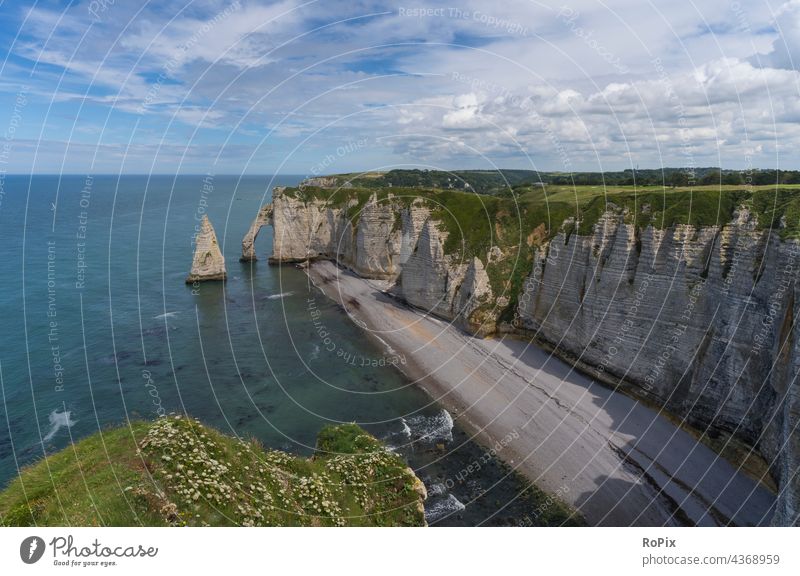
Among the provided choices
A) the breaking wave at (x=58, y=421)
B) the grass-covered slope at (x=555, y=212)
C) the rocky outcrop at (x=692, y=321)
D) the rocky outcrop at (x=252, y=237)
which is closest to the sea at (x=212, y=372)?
the breaking wave at (x=58, y=421)

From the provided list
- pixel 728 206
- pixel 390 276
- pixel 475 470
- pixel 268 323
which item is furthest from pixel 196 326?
pixel 728 206

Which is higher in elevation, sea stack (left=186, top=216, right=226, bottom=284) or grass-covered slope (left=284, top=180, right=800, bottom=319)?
grass-covered slope (left=284, top=180, right=800, bottom=319)

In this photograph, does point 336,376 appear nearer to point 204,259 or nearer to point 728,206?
point 728,206

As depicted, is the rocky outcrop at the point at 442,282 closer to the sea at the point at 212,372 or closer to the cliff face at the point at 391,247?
the cliff face at the point at 391,247

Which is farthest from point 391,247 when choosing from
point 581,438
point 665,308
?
point 581,438

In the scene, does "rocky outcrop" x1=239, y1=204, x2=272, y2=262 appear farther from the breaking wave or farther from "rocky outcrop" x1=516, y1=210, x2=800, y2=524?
"rocky outcrop" x1=516, y1=210, x2=800, y2=524

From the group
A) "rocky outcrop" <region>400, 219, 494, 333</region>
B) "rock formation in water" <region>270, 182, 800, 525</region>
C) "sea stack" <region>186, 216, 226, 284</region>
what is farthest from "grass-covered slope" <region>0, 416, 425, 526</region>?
"sea stack" <region>186, 216, 226, 284</region>

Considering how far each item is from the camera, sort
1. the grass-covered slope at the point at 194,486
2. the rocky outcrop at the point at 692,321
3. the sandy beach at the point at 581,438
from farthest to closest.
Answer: the sandy beach at the point at 581,438 < the rocky outcrop at the point at 692,321 < the grass-covered slope at the point at 194,486
